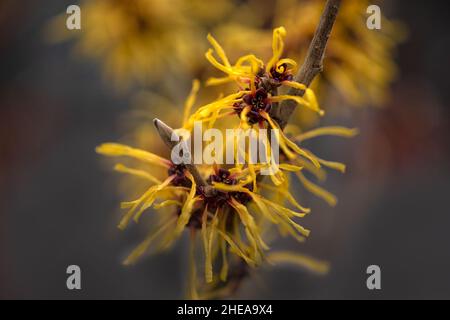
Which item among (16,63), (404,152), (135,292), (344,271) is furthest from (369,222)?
(16,63)

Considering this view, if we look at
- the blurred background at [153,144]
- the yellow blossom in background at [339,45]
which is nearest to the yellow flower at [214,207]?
the yellow blossom in background at [339,45]

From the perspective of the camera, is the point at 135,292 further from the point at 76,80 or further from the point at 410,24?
the point at 410,24

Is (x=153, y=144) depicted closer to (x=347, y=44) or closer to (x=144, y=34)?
(x=144, y=34)

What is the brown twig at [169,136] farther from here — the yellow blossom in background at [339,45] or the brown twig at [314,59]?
the yellow blossom in background at [339,45]

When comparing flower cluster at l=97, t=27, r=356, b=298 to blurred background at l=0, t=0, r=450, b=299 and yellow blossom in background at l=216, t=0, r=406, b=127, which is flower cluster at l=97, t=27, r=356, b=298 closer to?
yellow blossom in background at l=216, t=0, r=406, b=127

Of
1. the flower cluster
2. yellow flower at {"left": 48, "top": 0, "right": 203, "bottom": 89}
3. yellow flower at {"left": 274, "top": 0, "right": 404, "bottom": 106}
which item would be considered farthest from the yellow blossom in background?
the flower cluster

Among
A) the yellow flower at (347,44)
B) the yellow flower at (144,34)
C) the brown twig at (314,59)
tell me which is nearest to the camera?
the brown twig at (314,59)
